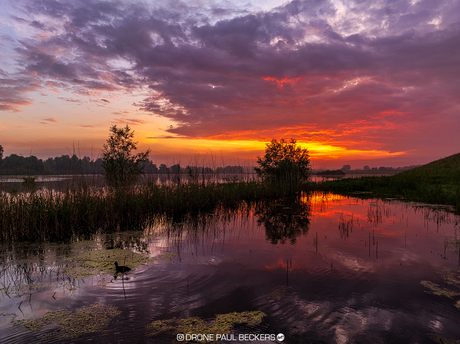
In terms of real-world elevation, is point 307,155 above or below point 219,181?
above

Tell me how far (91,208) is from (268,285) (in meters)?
7.81

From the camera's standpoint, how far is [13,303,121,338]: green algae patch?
3.50m

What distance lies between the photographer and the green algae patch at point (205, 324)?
11.4 ft

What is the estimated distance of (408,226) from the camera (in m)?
9.89

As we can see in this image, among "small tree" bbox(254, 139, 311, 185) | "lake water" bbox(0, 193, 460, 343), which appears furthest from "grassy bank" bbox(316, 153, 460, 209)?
"lake water" bbox(0, 193, 460, 343)

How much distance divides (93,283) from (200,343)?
9.64ft

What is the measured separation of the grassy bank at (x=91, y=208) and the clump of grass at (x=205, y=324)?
650 cm

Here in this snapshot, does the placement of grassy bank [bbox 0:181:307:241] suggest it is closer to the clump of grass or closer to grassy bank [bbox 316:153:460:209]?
the clump of grass

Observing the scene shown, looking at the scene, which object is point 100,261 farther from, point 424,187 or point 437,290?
point 424,187

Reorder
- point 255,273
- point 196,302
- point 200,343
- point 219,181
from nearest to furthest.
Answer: point 200,343 < point 196,302 < point 255,273 < point 219,181

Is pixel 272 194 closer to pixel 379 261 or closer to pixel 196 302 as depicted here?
pixel 379 261

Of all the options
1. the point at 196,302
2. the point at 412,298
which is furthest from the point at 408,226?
the point at 196,302

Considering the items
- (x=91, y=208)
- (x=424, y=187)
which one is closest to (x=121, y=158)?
(x=91, y=208)

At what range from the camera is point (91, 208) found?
382 inches
